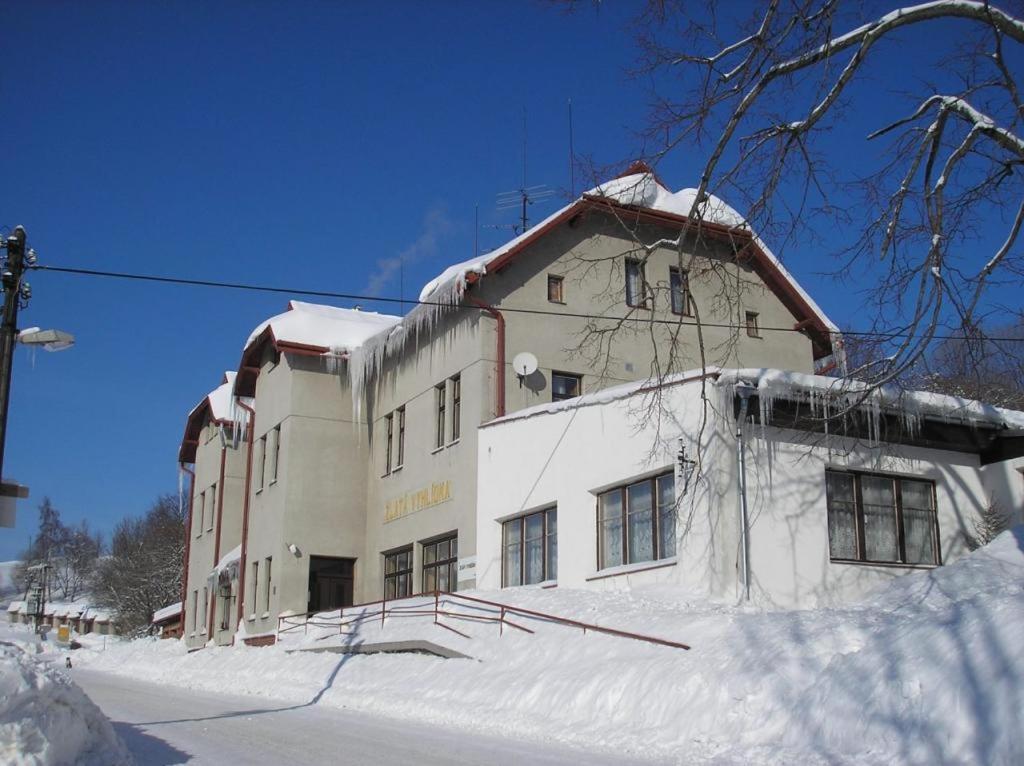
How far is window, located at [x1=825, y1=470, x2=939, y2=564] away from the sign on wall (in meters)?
9.29

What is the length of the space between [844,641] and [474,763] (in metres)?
4.52

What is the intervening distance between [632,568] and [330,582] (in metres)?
12.4

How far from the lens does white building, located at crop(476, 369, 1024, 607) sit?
17.7 m

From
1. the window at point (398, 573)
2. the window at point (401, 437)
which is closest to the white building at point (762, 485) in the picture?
the window at point (398, 573)

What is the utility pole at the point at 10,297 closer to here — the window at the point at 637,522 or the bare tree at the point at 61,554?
the window at the point at 637,522

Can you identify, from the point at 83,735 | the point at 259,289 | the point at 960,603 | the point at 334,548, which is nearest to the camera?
the point at 83,735

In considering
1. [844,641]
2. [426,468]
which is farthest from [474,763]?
[426,468]

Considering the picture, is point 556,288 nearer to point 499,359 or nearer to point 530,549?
point 499,359

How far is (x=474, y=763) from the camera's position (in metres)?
10.0

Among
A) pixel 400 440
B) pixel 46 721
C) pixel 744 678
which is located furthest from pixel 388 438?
pixel 46 721

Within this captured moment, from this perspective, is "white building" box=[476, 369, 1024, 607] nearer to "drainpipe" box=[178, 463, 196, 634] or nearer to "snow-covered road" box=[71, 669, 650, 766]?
"snow-covered road" box=[71, 669, 650, 766]

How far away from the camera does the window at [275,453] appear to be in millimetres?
30594

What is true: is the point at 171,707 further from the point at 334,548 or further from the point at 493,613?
the point at 334,548

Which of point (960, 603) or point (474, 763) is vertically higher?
point (960, 603)
